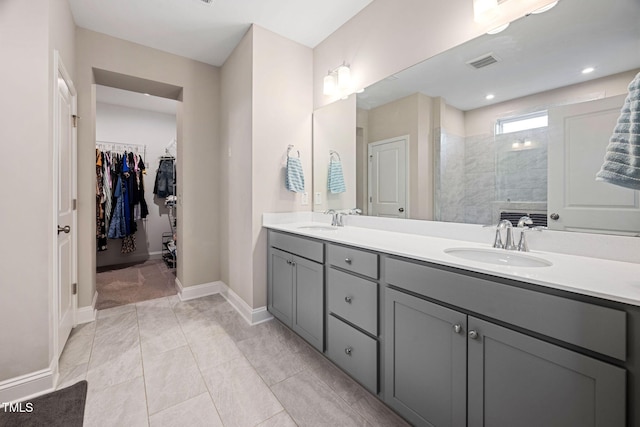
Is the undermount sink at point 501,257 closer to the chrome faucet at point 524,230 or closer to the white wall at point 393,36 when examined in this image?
the chrome faucet at point 524,230

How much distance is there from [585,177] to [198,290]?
332cm

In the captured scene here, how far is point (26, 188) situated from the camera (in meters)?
1.52

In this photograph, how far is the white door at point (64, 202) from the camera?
1771 millimetres

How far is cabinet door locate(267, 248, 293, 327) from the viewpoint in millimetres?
2168

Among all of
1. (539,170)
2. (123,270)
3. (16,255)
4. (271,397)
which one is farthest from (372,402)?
(123,270)

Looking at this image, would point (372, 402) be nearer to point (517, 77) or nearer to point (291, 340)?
point (291, 340)

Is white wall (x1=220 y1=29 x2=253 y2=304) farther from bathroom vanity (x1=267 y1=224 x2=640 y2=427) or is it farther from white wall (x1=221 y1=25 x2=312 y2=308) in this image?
bathroom vanity (x1=267 y1=224 x2=640 y2=427)

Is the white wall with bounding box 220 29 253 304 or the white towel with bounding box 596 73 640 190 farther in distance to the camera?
the white wall with bounding box 220 29 253 304

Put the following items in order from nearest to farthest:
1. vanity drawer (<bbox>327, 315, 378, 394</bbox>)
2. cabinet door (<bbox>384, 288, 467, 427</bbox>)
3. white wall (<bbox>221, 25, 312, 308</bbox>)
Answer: cabinet door (<bbox>384, 288, 467, 427</bbox>)
vanity drawer (<bbox>327, 315, 378, 394</bbox>)
white wall (<bbox>221, 25, 312, 308</bbox>)

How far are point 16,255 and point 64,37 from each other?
1607 millimetres

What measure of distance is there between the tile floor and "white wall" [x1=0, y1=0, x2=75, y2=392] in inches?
14.3

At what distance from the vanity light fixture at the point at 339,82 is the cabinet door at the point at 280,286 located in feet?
4.90

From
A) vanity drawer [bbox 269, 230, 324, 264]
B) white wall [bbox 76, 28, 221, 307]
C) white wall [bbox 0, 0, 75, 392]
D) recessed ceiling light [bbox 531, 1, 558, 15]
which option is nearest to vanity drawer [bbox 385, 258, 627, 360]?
vanity drawer [bbox 269, 230, 324, 264]

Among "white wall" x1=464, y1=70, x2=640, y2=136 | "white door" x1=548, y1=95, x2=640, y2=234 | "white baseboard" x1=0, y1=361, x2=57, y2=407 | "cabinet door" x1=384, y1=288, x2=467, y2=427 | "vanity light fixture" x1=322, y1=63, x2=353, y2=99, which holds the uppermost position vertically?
"vanity light fixture" x1=322, y1=63, x2=353, y2=99
